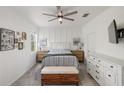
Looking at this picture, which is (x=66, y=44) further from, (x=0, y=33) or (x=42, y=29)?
(x=0, y=33)

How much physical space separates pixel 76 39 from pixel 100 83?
4.93 m

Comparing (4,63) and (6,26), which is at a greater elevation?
(6,26)

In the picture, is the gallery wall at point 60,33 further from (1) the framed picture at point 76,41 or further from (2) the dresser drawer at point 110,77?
(2) the dresser drawer at point 110,77

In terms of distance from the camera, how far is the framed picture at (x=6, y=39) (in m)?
2.98

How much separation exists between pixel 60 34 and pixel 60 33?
7 centimetres

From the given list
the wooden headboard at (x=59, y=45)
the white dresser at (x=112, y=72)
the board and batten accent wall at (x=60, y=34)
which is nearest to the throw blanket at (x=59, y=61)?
the white dresser at (x=112, y=72)

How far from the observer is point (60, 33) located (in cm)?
805

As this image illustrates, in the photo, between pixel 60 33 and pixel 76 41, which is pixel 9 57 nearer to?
pixel 60 33

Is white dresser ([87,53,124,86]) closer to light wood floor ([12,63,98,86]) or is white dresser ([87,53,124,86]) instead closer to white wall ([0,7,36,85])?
light wood floor ([12,63,98,86])

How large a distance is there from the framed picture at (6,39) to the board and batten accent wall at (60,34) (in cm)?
443
